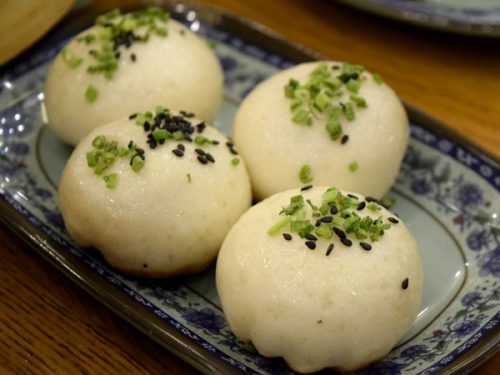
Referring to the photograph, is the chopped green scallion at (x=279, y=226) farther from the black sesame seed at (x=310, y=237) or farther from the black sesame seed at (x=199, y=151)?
the black sesame seed at (x=199, y=151)

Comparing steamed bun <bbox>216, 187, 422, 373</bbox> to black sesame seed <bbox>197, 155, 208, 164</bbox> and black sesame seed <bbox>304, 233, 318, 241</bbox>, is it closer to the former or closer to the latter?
black sesame seed <bbox>304, 233, 318, 241</bbox>

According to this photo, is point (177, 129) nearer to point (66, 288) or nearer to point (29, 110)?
point (66, 288)

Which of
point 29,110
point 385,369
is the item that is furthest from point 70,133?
point 385,369

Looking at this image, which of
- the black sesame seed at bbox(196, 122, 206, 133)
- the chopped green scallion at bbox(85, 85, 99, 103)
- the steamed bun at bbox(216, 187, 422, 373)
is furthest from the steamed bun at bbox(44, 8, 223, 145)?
the steamed bun at bbox(216, 187, 422, 373)

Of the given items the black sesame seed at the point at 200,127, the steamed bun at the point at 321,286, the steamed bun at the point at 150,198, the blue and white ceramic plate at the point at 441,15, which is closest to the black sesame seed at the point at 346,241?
the steamed bun at the point at 321,286

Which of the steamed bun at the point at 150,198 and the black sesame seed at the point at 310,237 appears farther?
the steamed bun at the point at 150,198

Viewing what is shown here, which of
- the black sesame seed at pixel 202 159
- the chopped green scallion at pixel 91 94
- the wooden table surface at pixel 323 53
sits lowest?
the wooden table surface at pixel 323 53

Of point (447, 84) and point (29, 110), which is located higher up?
point (29, 110)

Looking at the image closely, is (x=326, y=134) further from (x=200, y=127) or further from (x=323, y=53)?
(x=323, y=53)
